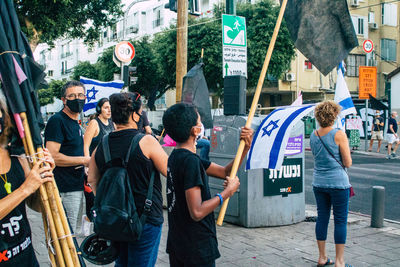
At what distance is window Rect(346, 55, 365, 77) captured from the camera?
107ft

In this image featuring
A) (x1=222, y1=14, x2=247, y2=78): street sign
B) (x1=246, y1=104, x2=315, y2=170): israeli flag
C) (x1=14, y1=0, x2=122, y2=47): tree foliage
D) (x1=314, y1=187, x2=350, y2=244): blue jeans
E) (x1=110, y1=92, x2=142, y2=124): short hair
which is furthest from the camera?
(x1=14, y1=0, x2=122, y2=47): tree foliage

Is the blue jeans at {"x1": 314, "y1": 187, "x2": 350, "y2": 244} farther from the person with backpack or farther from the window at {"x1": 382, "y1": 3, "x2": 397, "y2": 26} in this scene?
the window at {"x1": 382, "y1": 3, "x2": 397, "y2": 26}

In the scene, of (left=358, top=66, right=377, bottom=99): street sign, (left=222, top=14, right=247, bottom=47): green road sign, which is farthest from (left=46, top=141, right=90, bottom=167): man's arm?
(left=358, top=66, right=377, bottom=99): street sign

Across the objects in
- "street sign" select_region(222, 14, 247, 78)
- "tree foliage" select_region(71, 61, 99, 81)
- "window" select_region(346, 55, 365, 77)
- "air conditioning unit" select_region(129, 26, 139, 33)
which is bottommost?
"street sign" select_region(222, 14, 247, 78)

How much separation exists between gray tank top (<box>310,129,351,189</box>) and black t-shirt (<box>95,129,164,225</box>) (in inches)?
84.2

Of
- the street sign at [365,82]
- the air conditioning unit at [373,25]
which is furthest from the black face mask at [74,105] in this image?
the air conditioning unit at [373,25]

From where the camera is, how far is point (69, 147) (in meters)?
4.31

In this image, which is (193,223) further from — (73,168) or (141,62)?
(141,62)

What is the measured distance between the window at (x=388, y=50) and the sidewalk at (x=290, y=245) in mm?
30743

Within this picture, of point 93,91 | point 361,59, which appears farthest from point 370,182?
point 361,59

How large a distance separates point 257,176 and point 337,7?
309cm

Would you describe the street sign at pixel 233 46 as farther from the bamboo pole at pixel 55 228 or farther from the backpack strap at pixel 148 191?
the bamboo pole at pixel 55 228

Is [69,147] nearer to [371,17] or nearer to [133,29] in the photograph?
[371,17]

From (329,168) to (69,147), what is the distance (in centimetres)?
276
